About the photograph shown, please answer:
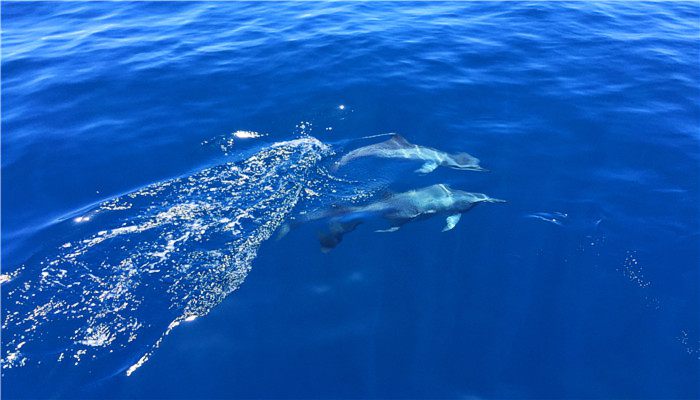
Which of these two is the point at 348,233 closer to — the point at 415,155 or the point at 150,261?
the point at 415,155

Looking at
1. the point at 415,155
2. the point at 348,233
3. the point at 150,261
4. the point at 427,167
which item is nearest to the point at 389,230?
the point at 348,233

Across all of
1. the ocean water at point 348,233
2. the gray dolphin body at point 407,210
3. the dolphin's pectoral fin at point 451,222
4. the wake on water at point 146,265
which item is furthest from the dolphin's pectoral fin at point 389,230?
the wake on water at point 146,265

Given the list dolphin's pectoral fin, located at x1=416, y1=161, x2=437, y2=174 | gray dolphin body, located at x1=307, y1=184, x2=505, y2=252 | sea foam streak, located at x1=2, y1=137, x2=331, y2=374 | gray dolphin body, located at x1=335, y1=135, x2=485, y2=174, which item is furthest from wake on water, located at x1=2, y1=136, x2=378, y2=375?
dolphin's pectoral fin, located at x1=416, y1=161, x2=437, y2=174

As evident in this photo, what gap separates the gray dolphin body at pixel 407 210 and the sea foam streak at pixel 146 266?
5.25ft

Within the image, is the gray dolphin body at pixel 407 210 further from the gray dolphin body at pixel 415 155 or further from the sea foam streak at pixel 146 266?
the gray dolphin body at pixel 415 155

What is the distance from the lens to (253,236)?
43.3 ft

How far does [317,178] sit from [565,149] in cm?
936

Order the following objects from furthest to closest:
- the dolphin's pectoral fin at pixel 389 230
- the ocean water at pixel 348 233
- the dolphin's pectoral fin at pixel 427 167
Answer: the dolphin's pectoral fin at pixel 427 167, the dolphin's pectoral fin at pixel 389 230, the ocean water at pixel 348 233

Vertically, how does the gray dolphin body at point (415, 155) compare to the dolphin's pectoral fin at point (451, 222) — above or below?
above

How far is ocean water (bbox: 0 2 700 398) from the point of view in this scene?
10406mm

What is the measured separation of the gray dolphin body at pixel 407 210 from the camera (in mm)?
13844

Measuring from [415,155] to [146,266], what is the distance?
31.5 ft

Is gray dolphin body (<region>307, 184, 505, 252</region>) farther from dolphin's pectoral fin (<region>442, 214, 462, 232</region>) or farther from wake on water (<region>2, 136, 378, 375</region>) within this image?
wake on water (<region>2, 136, 378, 375</region>)

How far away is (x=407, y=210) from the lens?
14.0 metres
